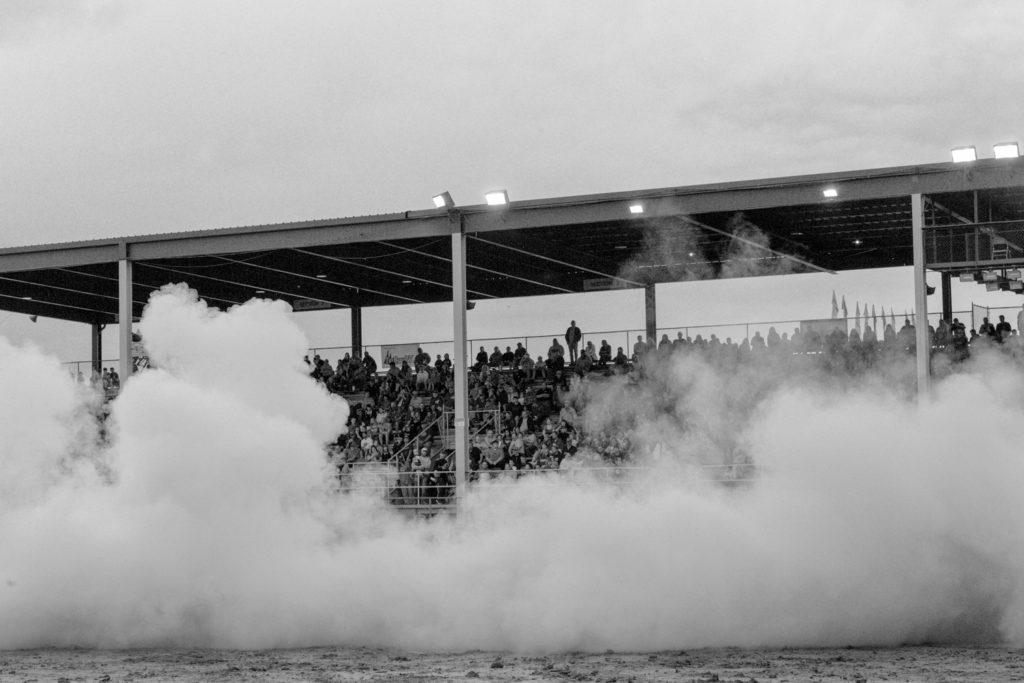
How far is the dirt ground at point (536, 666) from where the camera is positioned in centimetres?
1406

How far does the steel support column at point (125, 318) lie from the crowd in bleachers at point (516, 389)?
14.3 feet

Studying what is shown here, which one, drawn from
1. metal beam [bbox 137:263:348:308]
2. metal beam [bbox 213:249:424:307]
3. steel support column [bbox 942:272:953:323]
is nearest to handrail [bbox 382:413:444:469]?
metal beam [bbox 213:249:424:307]

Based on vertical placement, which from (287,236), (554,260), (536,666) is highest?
(287,236)

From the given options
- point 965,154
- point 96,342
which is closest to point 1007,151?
point 965,154

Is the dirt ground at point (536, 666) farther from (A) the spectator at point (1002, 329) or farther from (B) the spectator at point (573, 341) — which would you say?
(B) the spectator at point (573, 341)

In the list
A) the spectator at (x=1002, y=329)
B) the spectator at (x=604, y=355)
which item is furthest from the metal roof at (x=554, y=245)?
the spectator at (x=1002, y=329)

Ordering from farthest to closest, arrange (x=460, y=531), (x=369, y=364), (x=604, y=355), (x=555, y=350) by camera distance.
A: (x=369, y=364), (x=555, y=350), (x=604, y=355), (x=460, y=531)

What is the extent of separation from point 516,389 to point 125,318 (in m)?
8.85

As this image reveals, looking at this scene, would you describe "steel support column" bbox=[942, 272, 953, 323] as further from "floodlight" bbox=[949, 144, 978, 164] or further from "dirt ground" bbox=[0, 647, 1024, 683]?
"dirt ground" bbox=[0, 647, 1024, 683]

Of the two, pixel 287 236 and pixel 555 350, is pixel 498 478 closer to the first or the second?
pixel 287 236

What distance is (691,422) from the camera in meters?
23.0

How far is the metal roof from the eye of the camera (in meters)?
24.3

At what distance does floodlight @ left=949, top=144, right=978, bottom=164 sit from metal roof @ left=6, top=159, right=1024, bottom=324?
0.29 metres

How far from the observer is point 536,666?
601 inches
